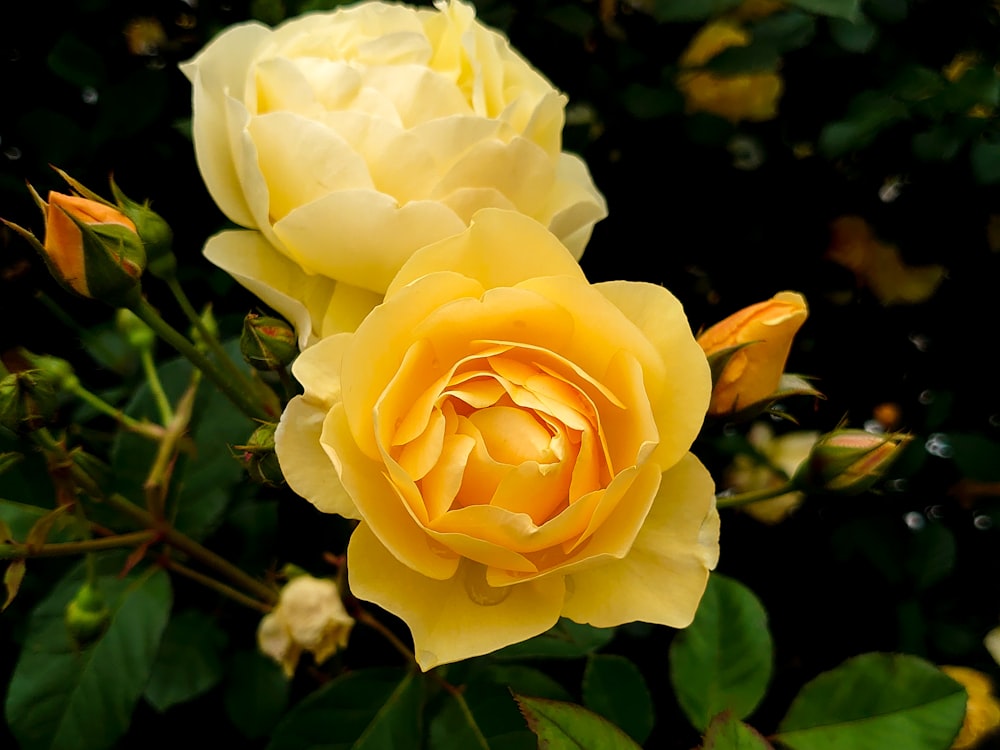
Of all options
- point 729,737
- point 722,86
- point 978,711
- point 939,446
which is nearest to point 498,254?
point 729,737

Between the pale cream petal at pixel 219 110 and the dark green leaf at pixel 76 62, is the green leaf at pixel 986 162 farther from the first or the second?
the dark green leaf at pixel 76 62

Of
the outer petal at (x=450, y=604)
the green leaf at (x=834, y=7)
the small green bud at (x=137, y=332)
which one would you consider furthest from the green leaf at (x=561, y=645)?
the green leaf at (x=834, y=7)

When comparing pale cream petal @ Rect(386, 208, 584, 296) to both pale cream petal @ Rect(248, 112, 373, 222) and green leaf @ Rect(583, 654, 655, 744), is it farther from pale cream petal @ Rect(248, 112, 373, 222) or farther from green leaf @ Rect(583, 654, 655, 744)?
green leaf @ Rect(583, 654, 655, 744)

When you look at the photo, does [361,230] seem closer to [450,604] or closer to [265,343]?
[265,343]

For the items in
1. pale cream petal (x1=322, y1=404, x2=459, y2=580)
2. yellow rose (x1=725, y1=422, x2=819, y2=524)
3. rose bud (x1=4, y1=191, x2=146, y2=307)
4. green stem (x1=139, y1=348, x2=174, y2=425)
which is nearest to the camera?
pale cream petal (x1=322, y1=404, x2=459, y2=580)

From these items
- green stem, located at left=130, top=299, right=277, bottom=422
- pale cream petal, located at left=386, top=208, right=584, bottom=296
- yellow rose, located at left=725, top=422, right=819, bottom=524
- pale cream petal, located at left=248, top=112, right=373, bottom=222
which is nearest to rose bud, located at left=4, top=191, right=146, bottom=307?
green stem, located at left=130, top=299, right=277, bottom=422

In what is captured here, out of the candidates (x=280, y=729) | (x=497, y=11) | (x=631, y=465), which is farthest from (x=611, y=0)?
(x=280, y=729)
